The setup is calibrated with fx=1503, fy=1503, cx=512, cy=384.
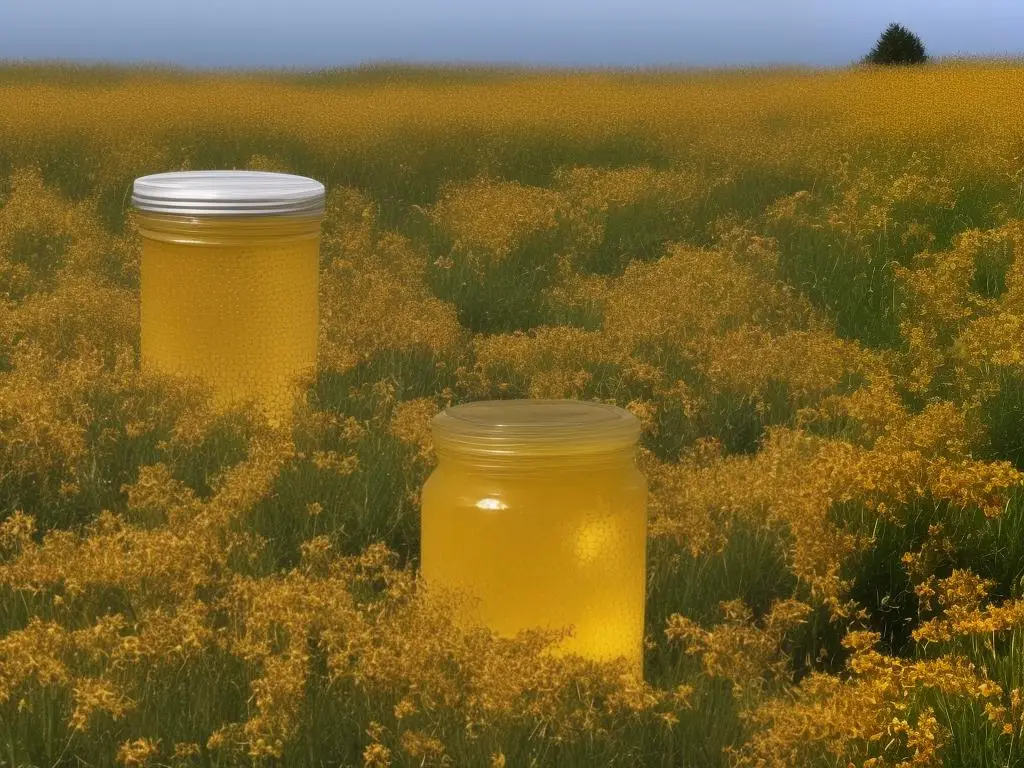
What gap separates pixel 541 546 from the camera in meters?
2.71

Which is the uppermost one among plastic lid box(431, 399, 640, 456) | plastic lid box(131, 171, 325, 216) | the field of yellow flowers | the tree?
the tree

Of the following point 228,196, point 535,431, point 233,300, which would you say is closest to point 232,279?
point 233,300

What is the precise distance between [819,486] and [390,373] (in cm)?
204

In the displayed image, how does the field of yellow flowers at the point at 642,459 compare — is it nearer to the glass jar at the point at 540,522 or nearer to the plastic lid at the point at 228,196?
the glass jar at the point at 540,522

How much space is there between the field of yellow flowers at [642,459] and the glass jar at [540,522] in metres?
0.15

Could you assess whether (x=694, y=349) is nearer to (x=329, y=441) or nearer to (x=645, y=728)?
(x=329, y=441)

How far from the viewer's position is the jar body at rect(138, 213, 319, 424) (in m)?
4.34

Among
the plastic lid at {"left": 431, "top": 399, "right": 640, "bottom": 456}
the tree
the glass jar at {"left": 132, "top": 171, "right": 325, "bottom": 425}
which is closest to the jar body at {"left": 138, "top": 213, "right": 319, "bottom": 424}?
the glass jar at {"left": 132, "top": 171, "right": 325, "bottom": 425}

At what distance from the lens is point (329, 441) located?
410cm

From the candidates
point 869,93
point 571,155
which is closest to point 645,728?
point 571,155

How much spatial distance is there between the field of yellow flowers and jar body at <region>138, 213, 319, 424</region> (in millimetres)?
Result: 169

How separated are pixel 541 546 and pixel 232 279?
1.94m

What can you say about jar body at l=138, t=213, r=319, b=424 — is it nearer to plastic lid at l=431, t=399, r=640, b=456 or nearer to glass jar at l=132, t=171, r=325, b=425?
glass jar at l=132, t=171, r=325, b=425

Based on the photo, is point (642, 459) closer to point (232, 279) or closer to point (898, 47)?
point (232, 279)
